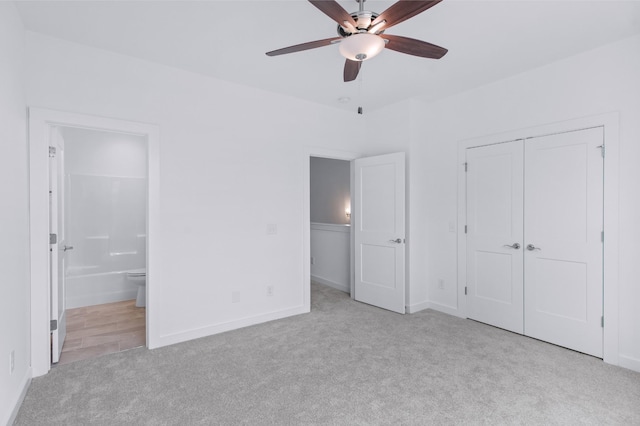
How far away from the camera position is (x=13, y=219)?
86.5 inches

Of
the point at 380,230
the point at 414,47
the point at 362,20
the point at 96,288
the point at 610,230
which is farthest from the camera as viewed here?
the point at 96,288

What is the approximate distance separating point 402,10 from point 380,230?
2947 millimetres

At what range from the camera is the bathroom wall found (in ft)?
15.1

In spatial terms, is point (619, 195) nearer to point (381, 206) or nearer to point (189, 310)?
point (381, 206)

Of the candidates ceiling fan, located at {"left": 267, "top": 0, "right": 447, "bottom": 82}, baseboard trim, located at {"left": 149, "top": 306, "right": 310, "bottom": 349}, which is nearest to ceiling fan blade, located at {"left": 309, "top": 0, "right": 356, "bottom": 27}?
ceiling fan, located at {"left": 267, "top": 0, "right": 447, "bottom": 82}

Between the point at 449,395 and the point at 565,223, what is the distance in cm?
202

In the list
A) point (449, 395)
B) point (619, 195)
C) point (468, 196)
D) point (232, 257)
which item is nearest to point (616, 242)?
point (619, 195)

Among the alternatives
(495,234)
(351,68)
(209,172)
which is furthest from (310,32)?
(495,234)

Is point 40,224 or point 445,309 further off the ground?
point 40,224

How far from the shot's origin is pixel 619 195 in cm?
283

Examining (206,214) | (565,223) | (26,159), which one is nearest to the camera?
(26,159)

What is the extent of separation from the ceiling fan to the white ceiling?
0.35 metres

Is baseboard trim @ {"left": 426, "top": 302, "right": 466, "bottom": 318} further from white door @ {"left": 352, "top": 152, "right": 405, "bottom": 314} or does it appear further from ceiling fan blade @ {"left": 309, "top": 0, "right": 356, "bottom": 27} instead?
ceiling fan blade @ {"left": 309, "top": 0, "right": 356, "bottom": 27}

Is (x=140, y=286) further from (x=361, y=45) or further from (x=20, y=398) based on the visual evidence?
(x=361, y=45)
